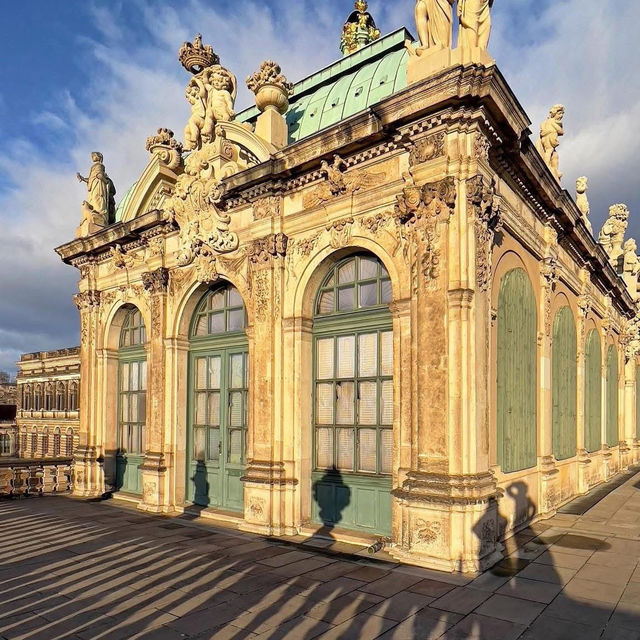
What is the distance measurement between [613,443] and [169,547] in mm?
17075

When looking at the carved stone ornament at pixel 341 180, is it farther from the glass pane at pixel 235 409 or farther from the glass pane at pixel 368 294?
the glass pane at pixel 235 409

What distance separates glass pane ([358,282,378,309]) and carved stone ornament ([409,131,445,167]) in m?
2.14

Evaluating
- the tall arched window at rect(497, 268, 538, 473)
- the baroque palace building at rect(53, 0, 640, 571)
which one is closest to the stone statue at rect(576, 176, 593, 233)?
the baroque palace building at rect(53, 0, 640, 571)

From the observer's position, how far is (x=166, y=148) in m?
13.6

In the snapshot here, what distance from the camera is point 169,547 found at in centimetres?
912

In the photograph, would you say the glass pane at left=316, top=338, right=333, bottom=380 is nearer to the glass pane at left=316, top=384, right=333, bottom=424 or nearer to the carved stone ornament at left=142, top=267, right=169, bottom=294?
the glass pane at left=316, top=384, right=333, bottom=424

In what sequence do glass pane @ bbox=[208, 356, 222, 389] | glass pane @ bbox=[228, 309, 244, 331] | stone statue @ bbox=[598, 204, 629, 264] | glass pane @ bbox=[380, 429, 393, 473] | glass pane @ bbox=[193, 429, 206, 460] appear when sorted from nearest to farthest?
glass pane @ bbox=[380, 429, 393, 473] → glass pane @ bbox=[228, 309, 244, 331] → glass pane @ bbox=[208, 356, 222, 389] → glass pane @ bbox=[193, 429, 206, 460] → stone statue @ bbox=[598, 204, 629, 264]

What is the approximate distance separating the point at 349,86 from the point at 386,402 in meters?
6.98

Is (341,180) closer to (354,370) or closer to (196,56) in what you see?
(354,370)

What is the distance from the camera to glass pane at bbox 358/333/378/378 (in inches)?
380

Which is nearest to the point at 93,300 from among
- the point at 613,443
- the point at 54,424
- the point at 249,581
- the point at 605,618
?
the point at 249,581

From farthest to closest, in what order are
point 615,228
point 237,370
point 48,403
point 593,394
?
point 48,403, point 615,228, point 593,394, point 237,370

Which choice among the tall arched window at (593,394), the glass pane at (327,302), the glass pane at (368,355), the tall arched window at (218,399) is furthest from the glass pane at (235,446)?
the tall arched window at (593,394)

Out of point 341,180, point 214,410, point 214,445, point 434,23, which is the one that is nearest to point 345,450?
point 214,445
